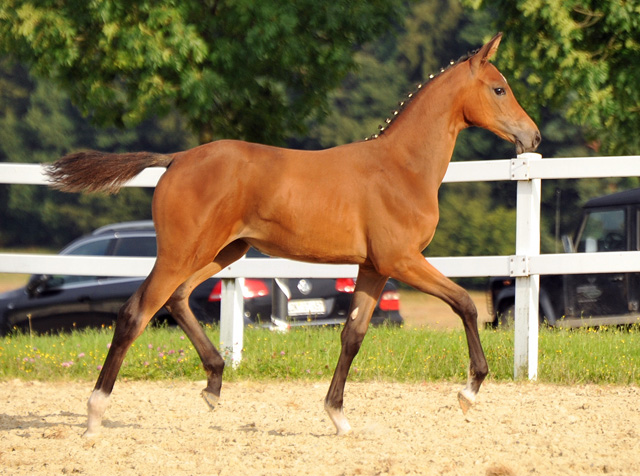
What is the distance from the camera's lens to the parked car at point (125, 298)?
33.1 feet

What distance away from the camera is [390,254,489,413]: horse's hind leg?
5156 mm

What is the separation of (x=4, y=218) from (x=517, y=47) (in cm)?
3273

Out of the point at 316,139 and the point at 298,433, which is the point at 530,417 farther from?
the point at 316,139

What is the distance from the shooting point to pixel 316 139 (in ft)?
120

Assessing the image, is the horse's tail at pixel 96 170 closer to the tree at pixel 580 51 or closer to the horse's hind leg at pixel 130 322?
the horse's hind leg at pixel 130 322

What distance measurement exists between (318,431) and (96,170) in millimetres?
2083

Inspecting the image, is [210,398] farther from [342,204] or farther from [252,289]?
[252,289]

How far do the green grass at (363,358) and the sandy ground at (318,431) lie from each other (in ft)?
0.70

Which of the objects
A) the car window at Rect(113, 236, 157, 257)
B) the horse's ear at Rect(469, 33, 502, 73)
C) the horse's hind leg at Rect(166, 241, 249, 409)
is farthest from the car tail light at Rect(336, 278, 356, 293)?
the horse's ear at Rect(469, 33, 502, 73)

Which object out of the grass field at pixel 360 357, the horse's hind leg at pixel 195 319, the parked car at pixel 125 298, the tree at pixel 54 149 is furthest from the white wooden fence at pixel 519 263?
the tree at pixel 54 149

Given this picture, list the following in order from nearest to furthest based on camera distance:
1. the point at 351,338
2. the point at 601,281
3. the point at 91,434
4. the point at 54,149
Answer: the point at 91,434, the point at 351,338, the point at 601,281, the point at 54,149

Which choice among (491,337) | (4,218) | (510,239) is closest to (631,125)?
(491,337)

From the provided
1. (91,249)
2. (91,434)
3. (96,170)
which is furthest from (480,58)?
(91,249)

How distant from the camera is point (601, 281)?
10.5 metres
